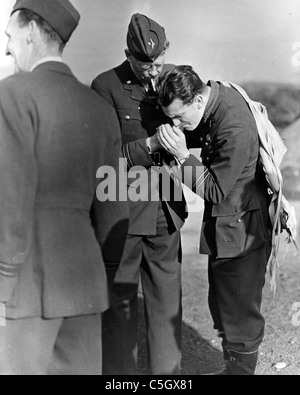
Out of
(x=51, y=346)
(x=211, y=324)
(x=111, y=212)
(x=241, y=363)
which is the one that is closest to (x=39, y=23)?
(x=111, y=212)

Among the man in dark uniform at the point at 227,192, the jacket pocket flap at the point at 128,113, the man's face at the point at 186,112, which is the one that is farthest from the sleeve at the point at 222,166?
the jacket pocket flap at the point at 128,113

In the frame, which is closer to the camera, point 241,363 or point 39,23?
point 39,23

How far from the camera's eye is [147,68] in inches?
101

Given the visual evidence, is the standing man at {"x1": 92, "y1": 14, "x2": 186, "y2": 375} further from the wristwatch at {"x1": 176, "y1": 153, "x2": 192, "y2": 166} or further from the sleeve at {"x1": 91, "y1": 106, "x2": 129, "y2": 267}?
the sleeve at {"x1": 91, "y1": 106, "x2": 129, "y2": 267}

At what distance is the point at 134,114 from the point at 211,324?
1421 millimetres

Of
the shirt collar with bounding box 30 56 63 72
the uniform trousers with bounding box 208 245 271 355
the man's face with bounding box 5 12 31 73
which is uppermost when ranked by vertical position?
the man's face with bounding box 5 12 31 73

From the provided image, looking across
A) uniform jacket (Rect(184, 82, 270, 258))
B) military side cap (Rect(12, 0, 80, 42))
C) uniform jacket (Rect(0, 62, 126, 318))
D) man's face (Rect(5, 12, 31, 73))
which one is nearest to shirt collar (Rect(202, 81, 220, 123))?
uniform jacket (Rect(184, 82, 270, 258))

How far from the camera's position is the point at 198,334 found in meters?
3.42

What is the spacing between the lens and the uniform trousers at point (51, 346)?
191 cm

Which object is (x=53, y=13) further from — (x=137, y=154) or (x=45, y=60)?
(x=137, y=154)

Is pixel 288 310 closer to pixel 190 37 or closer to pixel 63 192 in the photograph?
pixel 190 37

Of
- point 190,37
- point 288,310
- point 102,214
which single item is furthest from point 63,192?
point 288,310

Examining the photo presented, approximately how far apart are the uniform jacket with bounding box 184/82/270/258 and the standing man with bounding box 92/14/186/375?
0.18m

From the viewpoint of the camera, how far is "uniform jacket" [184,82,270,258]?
240 centimetres
